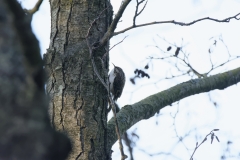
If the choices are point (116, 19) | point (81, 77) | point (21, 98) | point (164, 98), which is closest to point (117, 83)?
point (164, 98)

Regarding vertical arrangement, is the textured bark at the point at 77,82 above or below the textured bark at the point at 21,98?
above

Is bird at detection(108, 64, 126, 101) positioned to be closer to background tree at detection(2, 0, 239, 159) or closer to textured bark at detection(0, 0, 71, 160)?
background tree at detection(2, 0, 239, 159)

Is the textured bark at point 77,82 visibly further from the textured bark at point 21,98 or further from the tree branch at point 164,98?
the textured bark at point 21,98

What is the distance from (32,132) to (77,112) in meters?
2.15

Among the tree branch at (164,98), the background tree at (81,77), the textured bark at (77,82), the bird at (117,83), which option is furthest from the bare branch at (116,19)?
the bird at (117,83)

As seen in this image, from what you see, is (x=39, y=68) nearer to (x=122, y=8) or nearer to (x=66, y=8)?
(x=122, y=8)

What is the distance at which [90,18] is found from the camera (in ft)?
9.27

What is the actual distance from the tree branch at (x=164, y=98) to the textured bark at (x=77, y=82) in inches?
6.3

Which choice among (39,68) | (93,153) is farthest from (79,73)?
(39,68)

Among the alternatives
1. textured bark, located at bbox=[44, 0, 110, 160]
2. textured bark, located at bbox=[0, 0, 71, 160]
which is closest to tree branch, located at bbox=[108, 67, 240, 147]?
textured bark, located at bbox=[44, 0, 110, 160]

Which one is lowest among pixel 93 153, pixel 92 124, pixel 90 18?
pixel 93 153

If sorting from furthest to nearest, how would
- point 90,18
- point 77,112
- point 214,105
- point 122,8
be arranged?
point 214,105
point 90,18
point 77,112
point 122,8

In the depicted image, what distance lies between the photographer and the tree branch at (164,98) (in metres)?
2.91

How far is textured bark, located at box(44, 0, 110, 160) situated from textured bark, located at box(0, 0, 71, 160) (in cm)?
202
